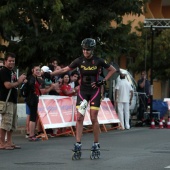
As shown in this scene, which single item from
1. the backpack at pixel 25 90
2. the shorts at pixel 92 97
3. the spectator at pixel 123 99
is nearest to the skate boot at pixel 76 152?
the shorts at pixel 92 97

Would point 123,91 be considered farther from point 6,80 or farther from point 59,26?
point 6,80

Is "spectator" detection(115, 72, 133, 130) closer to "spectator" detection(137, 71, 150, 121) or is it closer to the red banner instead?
the red banner

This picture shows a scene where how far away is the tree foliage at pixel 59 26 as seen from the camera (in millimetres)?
19109

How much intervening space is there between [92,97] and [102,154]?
4.12 ft

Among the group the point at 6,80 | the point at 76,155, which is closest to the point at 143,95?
the point at 6,80

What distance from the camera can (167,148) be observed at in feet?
46.2

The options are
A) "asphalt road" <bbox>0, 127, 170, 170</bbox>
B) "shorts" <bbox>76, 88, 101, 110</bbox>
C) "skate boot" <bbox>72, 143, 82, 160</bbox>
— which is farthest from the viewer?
"shorts" <bbox>76, 88, 101, 110</bbox>

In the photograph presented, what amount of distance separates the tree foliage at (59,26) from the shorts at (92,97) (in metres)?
6.88

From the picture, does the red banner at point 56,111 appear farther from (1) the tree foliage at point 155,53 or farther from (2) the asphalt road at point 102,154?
(1) the tree foliage at point 155,53

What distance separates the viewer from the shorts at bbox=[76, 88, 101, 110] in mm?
12148

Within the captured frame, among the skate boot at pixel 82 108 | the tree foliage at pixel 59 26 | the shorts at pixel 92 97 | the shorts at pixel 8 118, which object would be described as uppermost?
the tree foliage at pixel 59 26

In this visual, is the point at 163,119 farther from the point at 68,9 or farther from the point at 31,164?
the point at 31,164

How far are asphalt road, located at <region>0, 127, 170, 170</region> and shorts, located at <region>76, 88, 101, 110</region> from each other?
0.95 metres

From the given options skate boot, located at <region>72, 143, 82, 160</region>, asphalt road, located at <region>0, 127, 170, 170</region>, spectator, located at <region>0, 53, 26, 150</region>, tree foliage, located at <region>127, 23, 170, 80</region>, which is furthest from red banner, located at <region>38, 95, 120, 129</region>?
tree foliage, located at <region>127, 23, 170, 80</region>
